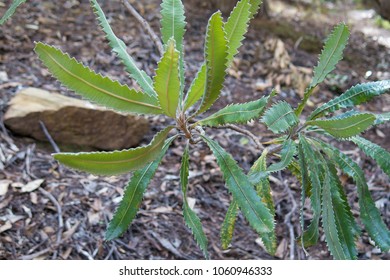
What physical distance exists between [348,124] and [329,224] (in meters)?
0.23

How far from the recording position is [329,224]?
1071 mm

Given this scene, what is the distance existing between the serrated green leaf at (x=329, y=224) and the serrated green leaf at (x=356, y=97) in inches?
5.9

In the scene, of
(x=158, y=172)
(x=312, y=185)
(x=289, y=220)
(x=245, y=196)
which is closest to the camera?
(x=245, y=196)

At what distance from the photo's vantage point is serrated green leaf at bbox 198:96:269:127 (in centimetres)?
99

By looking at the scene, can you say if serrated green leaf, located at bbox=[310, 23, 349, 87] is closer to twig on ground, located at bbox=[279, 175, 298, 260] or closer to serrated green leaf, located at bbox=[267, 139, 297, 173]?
serrated green leaf, located at bbox=[267, 139, 297, 173]

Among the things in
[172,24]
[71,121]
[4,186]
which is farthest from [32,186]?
[172,24]

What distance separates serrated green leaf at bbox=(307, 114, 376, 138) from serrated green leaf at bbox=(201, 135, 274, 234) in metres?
0.21

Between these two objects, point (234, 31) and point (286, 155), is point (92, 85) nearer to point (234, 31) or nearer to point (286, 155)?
point (234, 31)

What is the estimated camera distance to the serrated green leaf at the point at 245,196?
0.94 meters

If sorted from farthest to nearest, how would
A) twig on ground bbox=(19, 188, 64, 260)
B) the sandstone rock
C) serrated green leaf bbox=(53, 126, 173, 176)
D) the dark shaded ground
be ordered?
the sandstone rock, the dark shaded ground, twig on ground bbox=(19, 188, 64, 260), serrated green leaf bbox=(53, 126, 173, 176)

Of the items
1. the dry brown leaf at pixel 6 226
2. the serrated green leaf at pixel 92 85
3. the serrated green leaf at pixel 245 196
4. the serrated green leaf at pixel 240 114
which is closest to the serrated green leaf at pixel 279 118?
the serrated green leaf at pixel 240 114

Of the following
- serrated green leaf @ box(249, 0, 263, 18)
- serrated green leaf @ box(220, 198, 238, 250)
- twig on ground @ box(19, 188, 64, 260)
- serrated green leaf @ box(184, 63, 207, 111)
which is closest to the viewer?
serrated green leaf @ box(184, 63, 207, 111)

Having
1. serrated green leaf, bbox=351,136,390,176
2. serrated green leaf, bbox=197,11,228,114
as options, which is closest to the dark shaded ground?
serrated green leaf, bbox=351,136,390,176
